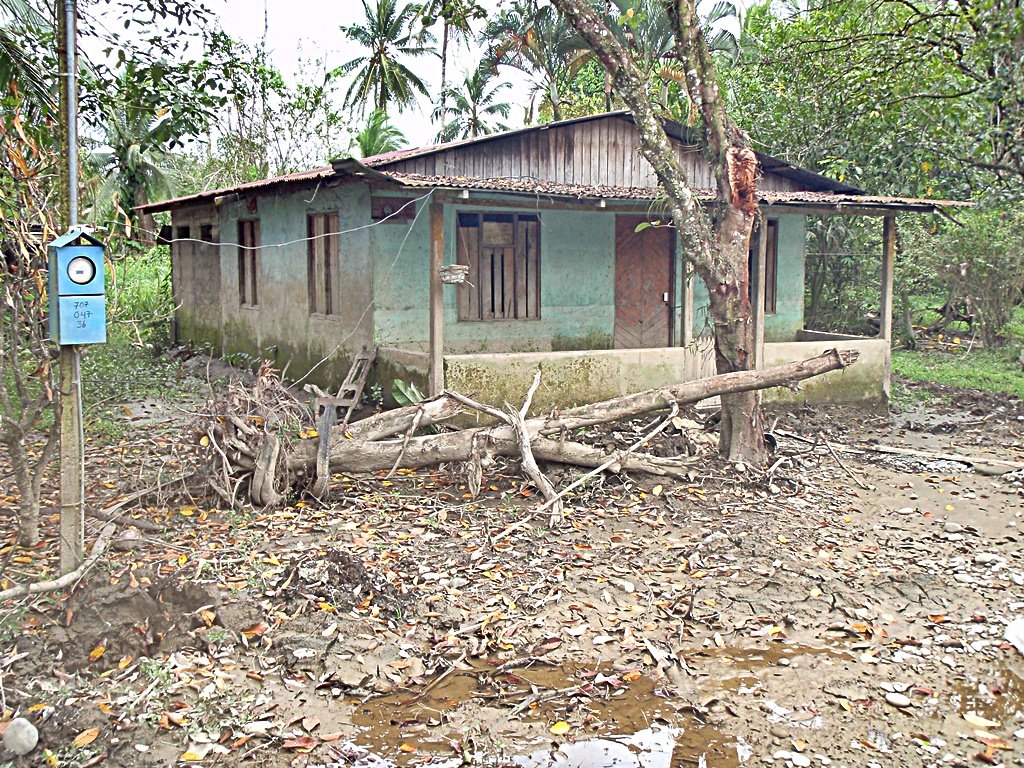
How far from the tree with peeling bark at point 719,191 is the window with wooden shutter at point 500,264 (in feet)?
12.4

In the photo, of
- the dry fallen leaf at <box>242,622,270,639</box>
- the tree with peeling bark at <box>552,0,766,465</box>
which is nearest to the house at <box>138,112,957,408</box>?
the tree with peeling bark at <box>552,0,766,465</box>

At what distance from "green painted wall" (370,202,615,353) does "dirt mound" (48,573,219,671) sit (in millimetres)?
6344

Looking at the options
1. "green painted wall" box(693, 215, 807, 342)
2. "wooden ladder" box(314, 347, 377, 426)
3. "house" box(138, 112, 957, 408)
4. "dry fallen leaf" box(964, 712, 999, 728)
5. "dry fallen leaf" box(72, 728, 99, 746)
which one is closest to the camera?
"dry fallen leaf" box(72, 728, 99, 746)

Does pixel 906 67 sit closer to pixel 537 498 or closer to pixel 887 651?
pixel 537 498

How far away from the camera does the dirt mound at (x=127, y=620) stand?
5.03 metres

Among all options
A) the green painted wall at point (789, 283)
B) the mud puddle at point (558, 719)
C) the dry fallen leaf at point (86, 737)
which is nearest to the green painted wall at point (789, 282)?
the green painted wall at point (789, 283)

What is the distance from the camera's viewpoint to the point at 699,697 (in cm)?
502

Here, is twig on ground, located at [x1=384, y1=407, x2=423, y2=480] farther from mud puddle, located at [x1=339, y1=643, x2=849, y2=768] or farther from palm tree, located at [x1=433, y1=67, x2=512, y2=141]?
palm tree, located at [x1=433, y1=67, x2=512, y2=141]

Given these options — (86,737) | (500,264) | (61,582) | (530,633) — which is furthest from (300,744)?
(500,264)

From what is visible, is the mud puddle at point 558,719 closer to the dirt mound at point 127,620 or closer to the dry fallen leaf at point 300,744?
the dry fallen leaf at point 300,744

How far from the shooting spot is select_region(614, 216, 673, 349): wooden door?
545 inches

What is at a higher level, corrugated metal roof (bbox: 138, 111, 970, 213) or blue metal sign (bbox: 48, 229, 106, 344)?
corrugated metal roof (bbox: 138, 111, 970, 213)

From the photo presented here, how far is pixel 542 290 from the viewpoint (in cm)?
1320

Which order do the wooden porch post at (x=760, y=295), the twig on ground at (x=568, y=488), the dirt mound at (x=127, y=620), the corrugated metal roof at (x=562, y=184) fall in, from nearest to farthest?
the dirt mound at (x=127, y=620) < the twig on ground at (x=568, y=488) < the corrugated metal roof at (x=562, y=184) < the wooden porch post at (x=760, y=295)
